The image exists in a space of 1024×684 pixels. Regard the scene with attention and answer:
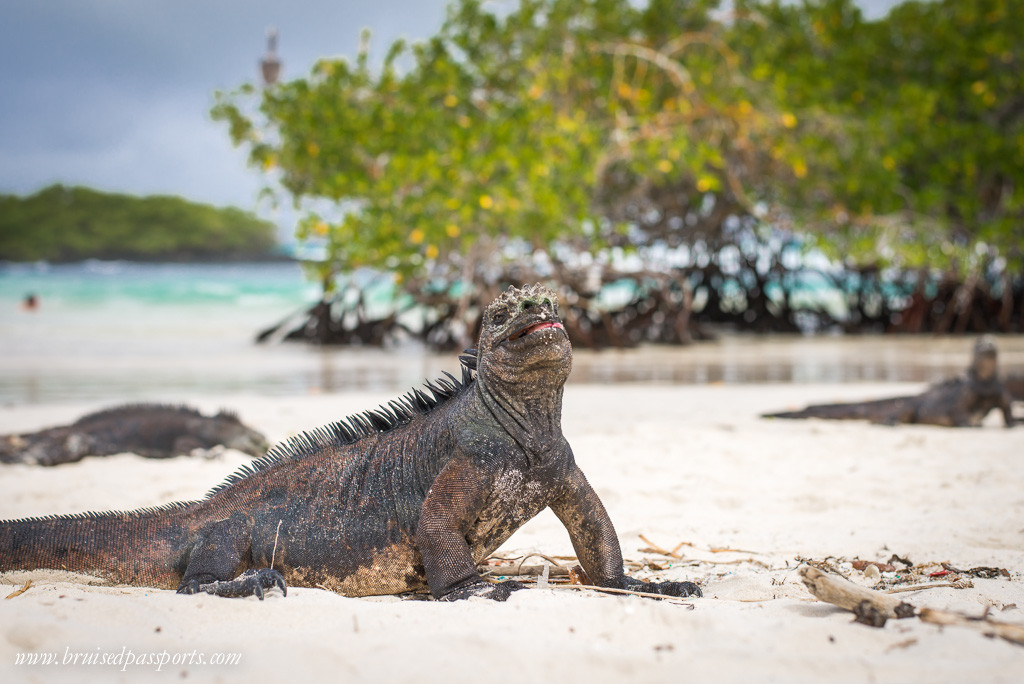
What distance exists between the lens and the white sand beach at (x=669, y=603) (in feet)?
7.39

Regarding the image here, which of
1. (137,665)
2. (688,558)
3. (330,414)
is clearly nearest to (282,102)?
(330,414)

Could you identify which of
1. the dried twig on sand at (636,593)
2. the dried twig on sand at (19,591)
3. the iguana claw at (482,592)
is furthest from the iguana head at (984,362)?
the dried twig on sand at (19,591)

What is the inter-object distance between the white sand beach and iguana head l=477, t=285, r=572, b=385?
2.46ft

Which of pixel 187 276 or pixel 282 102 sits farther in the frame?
pixel 187 276

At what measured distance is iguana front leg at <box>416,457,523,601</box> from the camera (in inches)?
119

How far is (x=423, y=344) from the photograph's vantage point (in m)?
17.1

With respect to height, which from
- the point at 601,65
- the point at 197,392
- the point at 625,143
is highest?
the point at 601,65

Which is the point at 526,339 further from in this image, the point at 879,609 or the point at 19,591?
the point at 19,591

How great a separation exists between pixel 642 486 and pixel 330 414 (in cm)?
374

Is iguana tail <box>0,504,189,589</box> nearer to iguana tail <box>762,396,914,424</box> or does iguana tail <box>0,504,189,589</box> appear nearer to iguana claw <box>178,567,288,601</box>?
iguana claw <box>178,567,288,601</box>

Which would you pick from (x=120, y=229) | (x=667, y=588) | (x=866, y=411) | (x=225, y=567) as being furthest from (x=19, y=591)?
(x=120, y=229)

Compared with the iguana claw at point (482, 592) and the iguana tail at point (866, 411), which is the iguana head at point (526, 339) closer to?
the iguana claw at point (482, 592)

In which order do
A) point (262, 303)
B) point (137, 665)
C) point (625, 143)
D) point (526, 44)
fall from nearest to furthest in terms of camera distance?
point (137, 665), point (625, 143), point (526, 44), point (262, 303)

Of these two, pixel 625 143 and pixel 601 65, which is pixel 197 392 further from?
pixel 601 65
